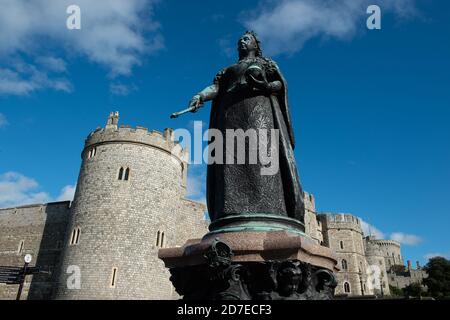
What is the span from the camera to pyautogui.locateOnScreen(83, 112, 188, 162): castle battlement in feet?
81.2

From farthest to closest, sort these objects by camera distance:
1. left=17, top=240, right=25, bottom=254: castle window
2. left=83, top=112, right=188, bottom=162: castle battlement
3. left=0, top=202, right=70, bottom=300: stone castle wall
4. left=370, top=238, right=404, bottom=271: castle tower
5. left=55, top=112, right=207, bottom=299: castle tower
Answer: left=370, top=238, right=404, bottom=271: castle tower < left=17, top=240, right=25, bottom=254: castle window < left=0, top=202, right=70, bottom=300: stone castle wall < left=83, top=112, right=188, bottom=162: castle battlement < left=55, top=112, right=207, bottom=299: castle tower

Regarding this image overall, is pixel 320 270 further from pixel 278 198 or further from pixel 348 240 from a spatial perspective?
pixel 348 240

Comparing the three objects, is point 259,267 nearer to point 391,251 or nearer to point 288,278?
point 288,278

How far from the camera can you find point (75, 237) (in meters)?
22.8

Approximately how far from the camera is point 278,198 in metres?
4.30

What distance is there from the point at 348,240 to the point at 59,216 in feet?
116

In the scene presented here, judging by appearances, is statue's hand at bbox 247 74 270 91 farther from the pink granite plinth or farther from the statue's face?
the pink granite plinth

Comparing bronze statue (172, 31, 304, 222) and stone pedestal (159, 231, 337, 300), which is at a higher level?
bronze statue (172, 31, 304, 222)

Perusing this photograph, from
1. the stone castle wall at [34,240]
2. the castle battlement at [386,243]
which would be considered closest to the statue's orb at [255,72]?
the stone castle wall at [34,240]

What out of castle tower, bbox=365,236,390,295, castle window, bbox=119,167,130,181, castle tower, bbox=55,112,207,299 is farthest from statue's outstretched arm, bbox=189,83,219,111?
castle tower, bbox=365,236,390,295

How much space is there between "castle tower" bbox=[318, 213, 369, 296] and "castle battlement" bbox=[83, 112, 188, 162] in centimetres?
2994

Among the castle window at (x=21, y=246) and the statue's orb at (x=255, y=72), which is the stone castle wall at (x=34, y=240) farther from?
the statue's orb at (x=255, y=72)
